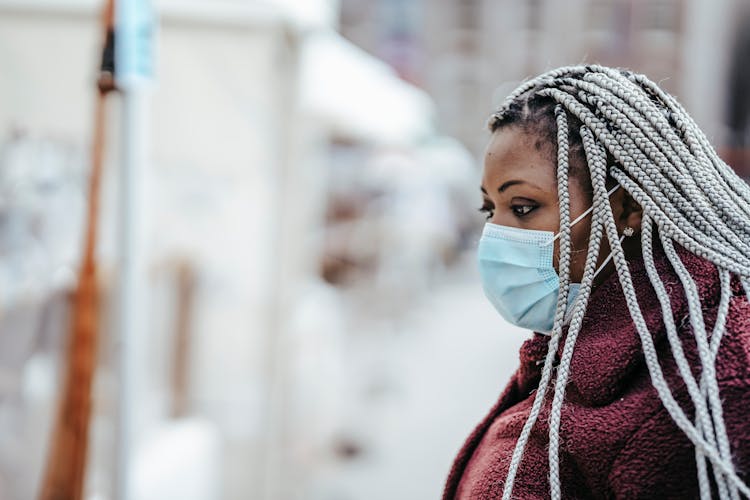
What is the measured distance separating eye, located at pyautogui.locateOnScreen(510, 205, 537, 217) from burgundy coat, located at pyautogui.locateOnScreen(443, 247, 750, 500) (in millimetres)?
152

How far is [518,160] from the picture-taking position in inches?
43.8

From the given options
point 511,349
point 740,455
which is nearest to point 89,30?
point 740,455

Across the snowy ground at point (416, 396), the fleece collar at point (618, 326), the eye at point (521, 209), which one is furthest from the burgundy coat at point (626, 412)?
the snowy ground at point (416, 396)

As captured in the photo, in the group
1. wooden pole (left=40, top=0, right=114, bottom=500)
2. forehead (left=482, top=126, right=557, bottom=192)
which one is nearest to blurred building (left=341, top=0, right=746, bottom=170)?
wooden pole (left=40, top=0, right=114, bottom=500)

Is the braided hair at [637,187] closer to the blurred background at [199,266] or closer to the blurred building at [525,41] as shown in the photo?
the blurred background at [199,266]

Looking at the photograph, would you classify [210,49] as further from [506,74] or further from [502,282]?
[506,74]

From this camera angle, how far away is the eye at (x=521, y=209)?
113cm

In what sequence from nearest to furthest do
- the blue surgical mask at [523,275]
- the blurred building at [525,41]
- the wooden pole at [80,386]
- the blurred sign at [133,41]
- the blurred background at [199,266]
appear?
the blue surgical mask at [523,275] < the blurred sign at [133,41] < the wooden pole at [80,386] < the blurred background at [199,266] < the blurred building at [525,41]

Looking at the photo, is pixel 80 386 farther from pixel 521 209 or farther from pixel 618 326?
pixel 618 326

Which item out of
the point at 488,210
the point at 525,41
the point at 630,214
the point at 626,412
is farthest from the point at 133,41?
the point at 525,41

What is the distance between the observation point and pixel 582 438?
968mm

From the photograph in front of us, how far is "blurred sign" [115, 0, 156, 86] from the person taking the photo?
190 cm

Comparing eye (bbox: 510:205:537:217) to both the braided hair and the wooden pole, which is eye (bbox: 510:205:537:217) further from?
the wooden pole

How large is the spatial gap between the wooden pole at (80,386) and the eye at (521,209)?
1.37m
